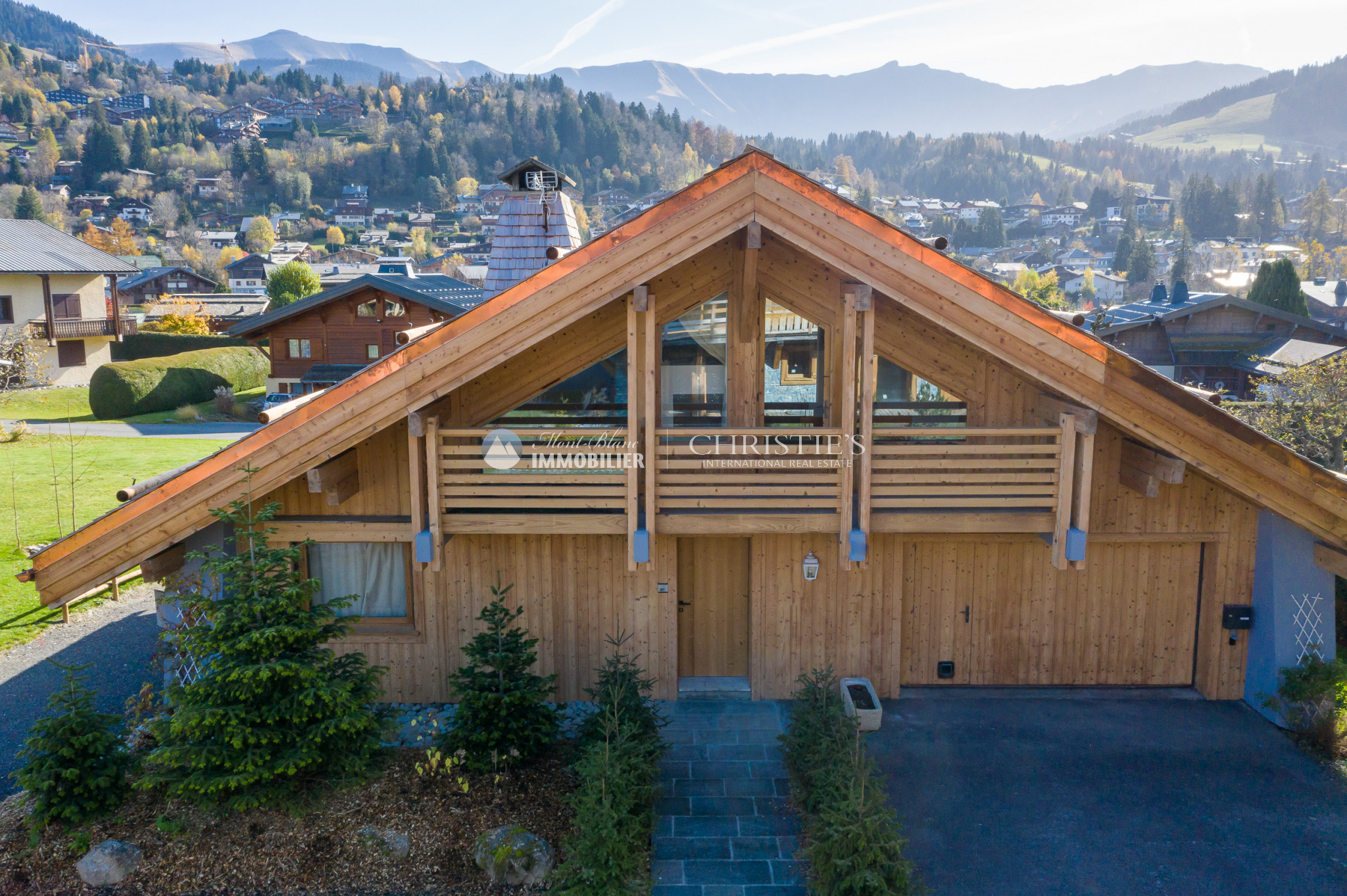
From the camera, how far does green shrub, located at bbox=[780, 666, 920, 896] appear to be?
272 inches

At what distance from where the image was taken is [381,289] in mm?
34844

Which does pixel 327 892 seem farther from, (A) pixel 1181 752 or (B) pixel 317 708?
(A) pixel 1181 752

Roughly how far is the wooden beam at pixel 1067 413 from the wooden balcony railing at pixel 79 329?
4966cm

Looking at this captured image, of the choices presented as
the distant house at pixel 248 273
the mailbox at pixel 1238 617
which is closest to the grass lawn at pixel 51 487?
the mailbox at pixel 1238 617

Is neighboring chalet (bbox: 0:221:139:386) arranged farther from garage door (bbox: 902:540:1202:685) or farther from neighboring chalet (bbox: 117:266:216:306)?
garage door (bbox: 902:540:1202:685)

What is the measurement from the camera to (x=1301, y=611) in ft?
34.1

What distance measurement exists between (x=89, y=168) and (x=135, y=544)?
155m

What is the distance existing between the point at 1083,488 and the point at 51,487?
24.0 meters

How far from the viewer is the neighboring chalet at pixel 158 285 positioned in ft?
241

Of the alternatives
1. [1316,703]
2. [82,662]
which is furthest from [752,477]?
[82,662]

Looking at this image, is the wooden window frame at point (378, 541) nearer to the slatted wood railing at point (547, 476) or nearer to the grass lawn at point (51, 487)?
the slatted wood railing at point (547, 476)

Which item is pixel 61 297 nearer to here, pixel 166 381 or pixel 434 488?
pixel 166 381

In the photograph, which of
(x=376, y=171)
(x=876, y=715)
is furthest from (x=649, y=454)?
(x=376, y=171)

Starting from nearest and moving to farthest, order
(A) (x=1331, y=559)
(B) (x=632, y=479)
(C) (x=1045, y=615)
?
(B) (x=632, y=479), (A) (x=1331, y=559), (C) (x=1045, y=615)
